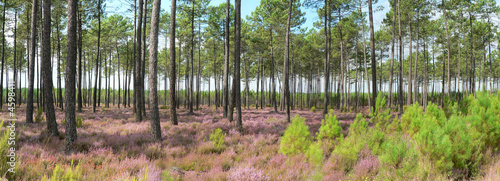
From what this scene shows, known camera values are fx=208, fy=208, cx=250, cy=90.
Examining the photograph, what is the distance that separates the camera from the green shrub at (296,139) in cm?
595

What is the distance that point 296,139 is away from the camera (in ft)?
20.0

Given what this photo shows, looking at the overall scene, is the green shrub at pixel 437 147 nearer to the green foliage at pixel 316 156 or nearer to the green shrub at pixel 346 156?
the green shrub at pixel 346 156

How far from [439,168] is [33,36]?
15.9 metres

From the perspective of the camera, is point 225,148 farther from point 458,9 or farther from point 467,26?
point 467,26

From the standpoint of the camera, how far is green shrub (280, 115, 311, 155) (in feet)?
19.5

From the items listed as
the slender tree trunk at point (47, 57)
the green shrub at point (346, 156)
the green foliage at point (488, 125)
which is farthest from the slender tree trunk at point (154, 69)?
the green foliage at point (488, 125)

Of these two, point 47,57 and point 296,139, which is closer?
point 296,139

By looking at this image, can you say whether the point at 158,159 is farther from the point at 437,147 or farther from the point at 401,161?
the point at 437,147

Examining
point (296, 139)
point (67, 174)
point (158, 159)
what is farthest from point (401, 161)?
point (67, 174)

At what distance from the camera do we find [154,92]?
26.5 ft

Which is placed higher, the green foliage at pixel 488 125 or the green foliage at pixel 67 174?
the green foliage at pixel 488 125

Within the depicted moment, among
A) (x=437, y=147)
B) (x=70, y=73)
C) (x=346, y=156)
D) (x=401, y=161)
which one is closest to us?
(x=437, y=147)

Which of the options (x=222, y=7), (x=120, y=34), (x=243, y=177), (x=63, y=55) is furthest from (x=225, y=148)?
(x=63, y=55)

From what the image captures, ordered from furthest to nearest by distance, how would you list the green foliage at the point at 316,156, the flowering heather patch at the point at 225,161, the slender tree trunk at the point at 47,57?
the slender tree trunk at the point at 47,57 < the green foliage at the point at 316,156 < the flowering heather patch at the point at 225,161
